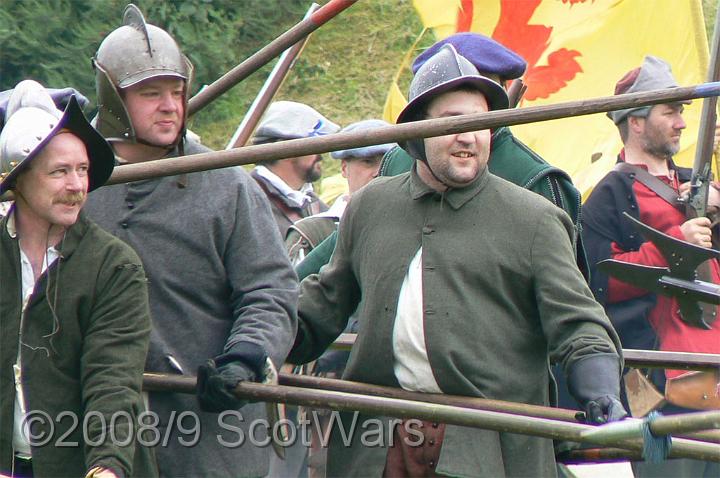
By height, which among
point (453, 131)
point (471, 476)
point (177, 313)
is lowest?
point (471, 476)

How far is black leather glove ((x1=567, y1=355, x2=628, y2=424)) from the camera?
456 cm

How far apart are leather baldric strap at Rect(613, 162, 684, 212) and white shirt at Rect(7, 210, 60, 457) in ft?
10.8

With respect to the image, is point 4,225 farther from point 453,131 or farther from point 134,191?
point 453,131

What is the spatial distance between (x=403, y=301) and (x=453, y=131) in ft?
2.39

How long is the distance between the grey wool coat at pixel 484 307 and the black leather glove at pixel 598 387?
42mm

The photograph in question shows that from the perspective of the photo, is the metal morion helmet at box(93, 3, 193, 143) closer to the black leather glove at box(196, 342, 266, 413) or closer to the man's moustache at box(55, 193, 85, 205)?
the man's moustache at box(55, 193, 85, 205)

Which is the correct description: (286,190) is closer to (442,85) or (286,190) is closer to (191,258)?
(191,258)

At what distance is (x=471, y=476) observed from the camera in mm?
4918

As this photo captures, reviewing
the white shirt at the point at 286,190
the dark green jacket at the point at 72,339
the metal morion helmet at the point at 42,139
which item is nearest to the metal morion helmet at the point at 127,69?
the metal morion helmet at the point at 42,139

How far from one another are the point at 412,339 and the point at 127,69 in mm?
1408

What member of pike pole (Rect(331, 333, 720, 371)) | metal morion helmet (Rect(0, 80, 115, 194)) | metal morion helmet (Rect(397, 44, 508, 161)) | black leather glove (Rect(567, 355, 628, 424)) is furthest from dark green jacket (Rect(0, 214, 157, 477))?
pike pole (Rect(331, 333, 720, 371))

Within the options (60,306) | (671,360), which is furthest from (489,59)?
(60,306)

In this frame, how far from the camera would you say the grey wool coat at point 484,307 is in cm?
492

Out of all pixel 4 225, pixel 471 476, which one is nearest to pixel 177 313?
pixel 4 225
